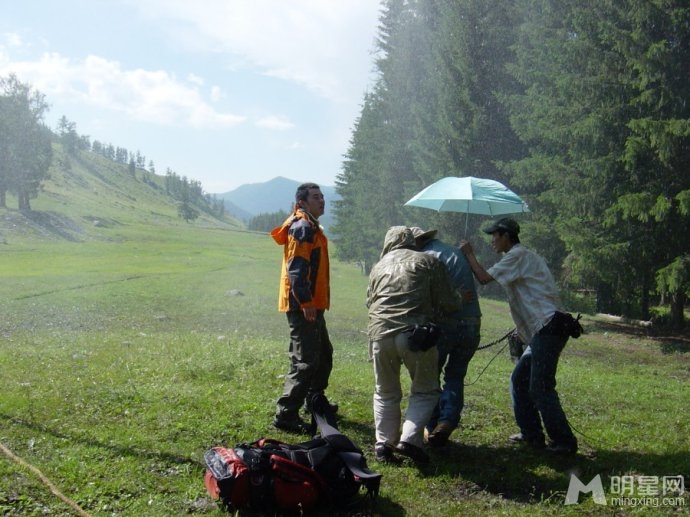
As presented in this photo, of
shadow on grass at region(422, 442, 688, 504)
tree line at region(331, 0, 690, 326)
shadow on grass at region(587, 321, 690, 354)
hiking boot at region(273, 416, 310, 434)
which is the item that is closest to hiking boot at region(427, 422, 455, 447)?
shadow on grass at region(422, 442, 688, 504)

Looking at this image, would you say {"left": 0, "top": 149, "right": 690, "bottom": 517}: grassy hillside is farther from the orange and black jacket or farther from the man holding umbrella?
the orange and black jacket

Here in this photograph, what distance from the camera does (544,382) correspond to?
19.0 ft

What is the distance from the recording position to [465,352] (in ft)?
20.6

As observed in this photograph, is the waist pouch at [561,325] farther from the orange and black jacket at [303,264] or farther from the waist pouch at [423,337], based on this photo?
the orange and black jacket at [303,264]

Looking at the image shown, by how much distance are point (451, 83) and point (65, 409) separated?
92.3ft

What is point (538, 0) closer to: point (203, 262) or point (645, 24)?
point (645, 24)

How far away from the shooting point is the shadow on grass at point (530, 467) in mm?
5234

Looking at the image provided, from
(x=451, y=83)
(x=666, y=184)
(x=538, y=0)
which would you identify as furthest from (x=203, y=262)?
(x=666, y=184)

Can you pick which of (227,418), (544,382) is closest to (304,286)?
(227,418)

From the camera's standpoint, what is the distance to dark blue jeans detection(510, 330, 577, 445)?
5.78 m

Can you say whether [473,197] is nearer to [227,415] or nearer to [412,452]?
[412,452]

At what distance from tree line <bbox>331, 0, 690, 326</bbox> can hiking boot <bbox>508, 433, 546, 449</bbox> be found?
42.5 ft

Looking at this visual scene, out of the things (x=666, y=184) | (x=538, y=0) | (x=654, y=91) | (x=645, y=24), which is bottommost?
(x=666, y=184)

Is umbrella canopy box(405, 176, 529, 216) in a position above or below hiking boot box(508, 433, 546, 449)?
above
